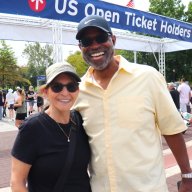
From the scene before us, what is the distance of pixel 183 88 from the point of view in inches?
550

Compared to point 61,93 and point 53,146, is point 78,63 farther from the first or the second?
point 53,146

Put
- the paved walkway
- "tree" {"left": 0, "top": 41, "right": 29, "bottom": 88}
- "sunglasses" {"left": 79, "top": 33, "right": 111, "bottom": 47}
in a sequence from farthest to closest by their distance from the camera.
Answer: "tree" {"left": 0, "top": 41, "right": 29, "bottom": 88}
the paved walkway
"sunglasses" {"left": 79, "top": 33, "right": 111, "bottom": 47}

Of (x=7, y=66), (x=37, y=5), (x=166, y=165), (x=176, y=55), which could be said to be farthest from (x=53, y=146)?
(x=7, y=66)

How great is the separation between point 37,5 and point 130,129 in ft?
21.4

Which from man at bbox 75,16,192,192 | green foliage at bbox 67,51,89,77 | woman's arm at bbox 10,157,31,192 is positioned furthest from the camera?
green foliage at bbox 67,51,89,77

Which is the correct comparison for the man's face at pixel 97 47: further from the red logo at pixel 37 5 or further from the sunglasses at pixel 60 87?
the red logo at pixel 37 5

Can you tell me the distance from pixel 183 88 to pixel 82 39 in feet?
40.0

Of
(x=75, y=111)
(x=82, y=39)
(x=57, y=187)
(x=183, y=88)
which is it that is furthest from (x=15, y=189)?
(x=183, y=88)

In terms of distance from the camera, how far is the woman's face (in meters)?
2.23

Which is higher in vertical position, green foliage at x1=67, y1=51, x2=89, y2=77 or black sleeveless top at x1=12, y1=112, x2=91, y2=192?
green foliage at x1=67, y1=51, x2=89, y2=77

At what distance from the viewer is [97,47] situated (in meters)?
2.26

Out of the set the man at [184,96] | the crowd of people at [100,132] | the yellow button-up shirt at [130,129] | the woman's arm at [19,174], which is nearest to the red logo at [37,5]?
the crowd of people at [100,132]

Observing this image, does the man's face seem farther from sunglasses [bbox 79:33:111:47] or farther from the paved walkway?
the paved walkway

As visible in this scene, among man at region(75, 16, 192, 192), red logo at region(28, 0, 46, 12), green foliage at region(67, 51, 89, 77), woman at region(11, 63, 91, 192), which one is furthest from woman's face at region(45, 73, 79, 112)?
green foliage at region(67, 51, 89, 77)
